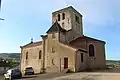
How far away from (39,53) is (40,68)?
3.78m

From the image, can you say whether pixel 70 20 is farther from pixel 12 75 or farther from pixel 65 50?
pixel 12 75

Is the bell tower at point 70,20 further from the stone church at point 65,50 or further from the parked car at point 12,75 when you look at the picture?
the parked car at point 12,75

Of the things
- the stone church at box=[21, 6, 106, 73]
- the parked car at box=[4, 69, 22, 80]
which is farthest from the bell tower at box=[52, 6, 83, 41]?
the parked car at box=[4, 69, 22, 80]

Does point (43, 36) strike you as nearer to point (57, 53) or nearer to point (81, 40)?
point (57, 53)

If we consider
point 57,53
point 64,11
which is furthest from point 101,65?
point 64,11

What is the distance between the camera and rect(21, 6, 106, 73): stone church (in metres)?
32.8

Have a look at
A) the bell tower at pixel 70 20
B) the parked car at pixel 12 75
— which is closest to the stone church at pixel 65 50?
the bell tower at pixel 70 20

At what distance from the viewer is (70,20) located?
40469mm

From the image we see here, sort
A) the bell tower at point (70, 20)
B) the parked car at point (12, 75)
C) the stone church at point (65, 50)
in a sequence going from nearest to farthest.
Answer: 1. the parked car at point (12, 75)
2. the stone church at point (65, 50)
3. the bell tower at point (70, 20)

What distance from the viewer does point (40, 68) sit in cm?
3744

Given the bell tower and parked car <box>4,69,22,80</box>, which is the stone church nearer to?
the bell tower

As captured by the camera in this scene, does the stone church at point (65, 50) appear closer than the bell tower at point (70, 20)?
Yes

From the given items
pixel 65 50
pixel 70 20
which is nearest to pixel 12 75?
pixel 65 50

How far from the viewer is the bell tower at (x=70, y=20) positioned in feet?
132
